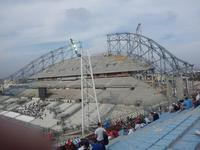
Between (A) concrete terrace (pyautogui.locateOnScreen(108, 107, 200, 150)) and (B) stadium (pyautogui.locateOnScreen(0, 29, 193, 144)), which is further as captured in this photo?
(B) stadium (pyautogui.locateOnScreen(0, 29, 193, 144))

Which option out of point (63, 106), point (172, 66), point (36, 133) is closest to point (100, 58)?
point (172, 66)

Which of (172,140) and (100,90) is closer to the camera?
(172,140)

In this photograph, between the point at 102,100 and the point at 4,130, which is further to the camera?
the point at 102,100

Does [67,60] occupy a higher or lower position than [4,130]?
higher

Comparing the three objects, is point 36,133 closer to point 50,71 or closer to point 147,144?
point 147,144

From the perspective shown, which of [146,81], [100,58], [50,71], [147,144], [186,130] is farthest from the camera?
[50,71]

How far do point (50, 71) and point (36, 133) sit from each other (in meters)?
65.2

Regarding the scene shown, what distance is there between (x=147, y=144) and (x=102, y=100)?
27048 millimetres

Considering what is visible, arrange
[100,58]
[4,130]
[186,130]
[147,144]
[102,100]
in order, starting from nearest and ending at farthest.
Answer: [4,130]
[147,144]
[186,130]
[102,100]
[100,58]

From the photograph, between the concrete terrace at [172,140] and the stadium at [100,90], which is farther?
the stadium at [100,90]

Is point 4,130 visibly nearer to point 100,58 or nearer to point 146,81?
point 146,81

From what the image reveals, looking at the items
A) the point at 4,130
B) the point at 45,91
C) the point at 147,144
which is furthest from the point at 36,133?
the point at 45,91

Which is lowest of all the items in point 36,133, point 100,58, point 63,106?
point 63,106

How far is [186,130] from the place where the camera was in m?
10.1
